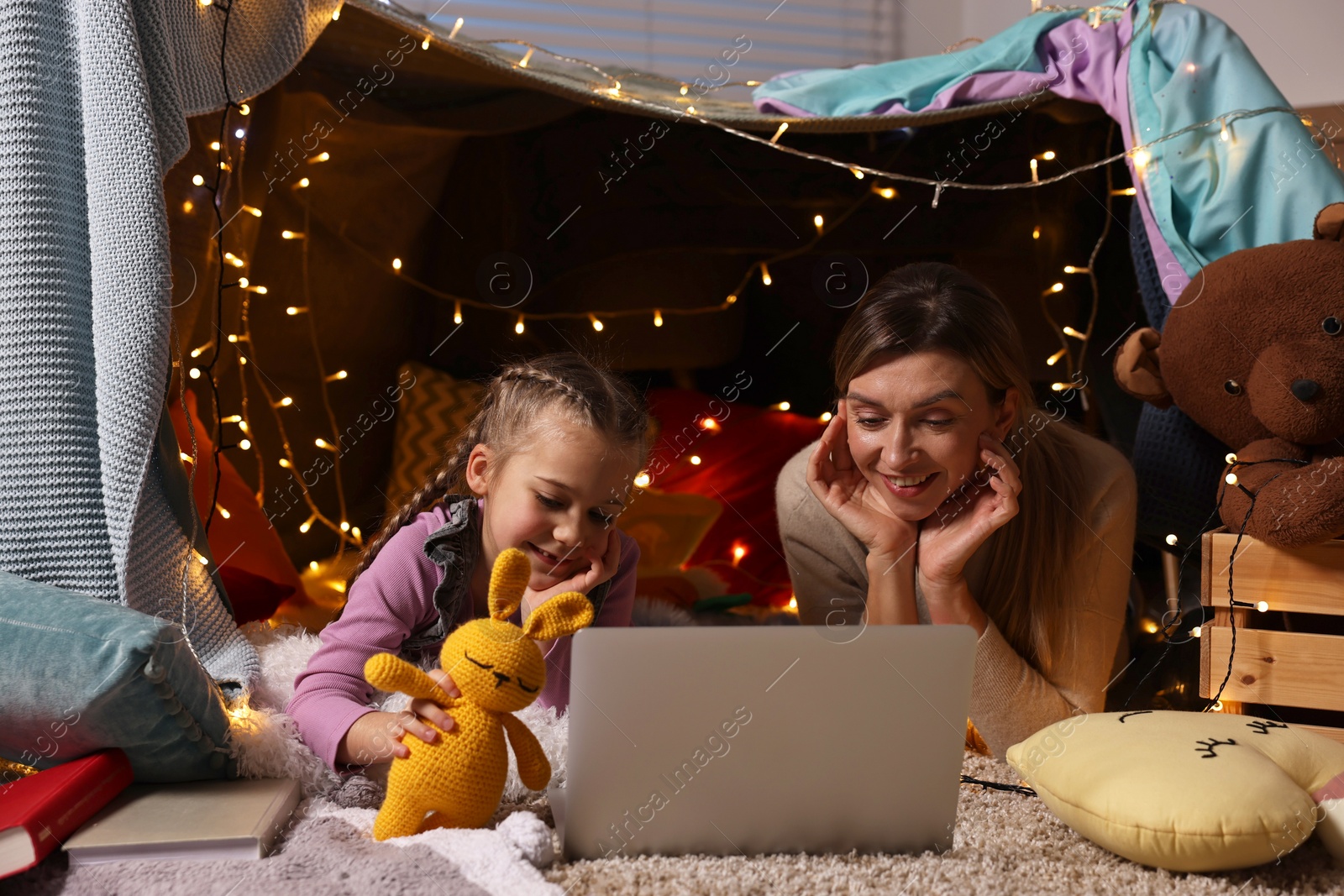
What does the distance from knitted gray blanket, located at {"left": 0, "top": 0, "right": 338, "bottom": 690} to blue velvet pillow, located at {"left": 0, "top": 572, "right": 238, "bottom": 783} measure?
13cm

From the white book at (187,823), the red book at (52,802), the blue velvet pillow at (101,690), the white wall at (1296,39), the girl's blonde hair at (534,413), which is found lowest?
the white book at (187,823)

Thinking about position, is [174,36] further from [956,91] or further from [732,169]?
[956,91]

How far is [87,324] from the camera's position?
1.02 metres

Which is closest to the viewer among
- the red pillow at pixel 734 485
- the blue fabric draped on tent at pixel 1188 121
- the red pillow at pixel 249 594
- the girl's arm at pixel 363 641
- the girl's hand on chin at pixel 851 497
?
the girl's arm at pixel 363 641

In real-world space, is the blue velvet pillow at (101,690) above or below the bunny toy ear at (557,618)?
below

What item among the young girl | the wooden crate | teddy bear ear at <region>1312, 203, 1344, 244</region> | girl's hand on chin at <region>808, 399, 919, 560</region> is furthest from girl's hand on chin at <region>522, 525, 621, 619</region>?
teddy bear ear at <region>1312, 203, 1344, 244</region>

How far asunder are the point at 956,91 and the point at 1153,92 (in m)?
0.30

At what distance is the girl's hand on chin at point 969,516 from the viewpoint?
1.10 m

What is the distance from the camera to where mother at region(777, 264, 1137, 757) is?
1118 mm

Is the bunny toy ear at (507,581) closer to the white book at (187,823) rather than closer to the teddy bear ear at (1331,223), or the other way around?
the white book at (187,823)

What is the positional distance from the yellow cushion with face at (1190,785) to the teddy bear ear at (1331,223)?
1.96ft

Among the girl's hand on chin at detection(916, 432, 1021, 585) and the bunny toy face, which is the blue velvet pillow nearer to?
the bunny toy face

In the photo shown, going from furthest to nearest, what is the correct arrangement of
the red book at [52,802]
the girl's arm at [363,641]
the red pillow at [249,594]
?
the red pillow at [249,594] < the girl's arm at [363,641] < the red book at [52,802]

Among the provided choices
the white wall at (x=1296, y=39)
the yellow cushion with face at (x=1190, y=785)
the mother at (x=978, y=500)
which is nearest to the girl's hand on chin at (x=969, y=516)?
the mother at (x=978, y=500)
